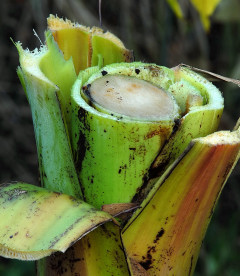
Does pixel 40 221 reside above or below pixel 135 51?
above

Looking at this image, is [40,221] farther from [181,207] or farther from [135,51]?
[135,51]

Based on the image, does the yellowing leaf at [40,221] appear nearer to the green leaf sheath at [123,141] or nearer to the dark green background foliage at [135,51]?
the green leaf sheath at [123,141]

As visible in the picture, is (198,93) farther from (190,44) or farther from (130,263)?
(190,44)

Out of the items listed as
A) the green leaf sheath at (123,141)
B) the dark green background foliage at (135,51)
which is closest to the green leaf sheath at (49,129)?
the green leaf sheath at (123,141)

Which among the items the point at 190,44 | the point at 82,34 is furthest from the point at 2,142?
the point at 82,34

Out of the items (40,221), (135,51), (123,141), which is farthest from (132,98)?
(135,51)

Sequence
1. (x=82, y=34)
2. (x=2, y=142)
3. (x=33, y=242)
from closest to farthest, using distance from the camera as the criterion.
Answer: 1. (x=33, y=242)
2. (x=82, y=34)
3. (x=2, y=142)

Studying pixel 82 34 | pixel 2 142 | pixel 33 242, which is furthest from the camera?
pixel 2 142

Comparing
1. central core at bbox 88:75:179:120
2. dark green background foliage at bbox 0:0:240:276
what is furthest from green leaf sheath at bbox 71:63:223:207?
dark green background foliage at bbox 0:0:240:276
